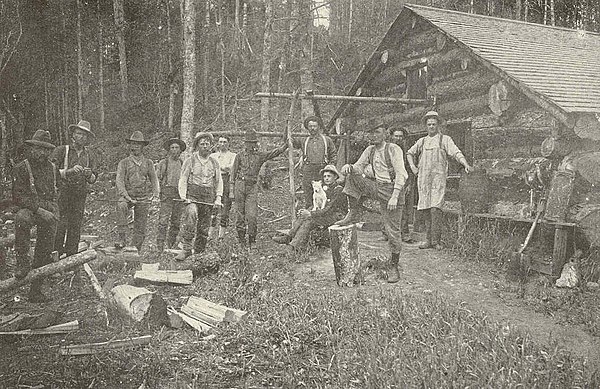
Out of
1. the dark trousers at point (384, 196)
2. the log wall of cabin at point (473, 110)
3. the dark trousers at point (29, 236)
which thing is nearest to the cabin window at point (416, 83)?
the log wall of cabin at point (473, 110)

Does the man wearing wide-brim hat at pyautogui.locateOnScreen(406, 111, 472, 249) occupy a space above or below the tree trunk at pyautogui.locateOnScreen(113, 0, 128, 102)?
below

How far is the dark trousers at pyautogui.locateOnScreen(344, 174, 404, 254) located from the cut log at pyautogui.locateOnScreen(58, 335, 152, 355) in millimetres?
3802

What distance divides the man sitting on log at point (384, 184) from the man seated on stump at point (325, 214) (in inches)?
25.5

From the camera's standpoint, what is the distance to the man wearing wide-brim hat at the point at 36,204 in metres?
6.37

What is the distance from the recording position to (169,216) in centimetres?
1016

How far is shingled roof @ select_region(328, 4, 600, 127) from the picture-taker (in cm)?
785

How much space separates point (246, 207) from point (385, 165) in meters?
2.94

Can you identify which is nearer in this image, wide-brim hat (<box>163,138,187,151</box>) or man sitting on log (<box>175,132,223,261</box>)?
man sitting on log (<box>175,132,223,261</box>)

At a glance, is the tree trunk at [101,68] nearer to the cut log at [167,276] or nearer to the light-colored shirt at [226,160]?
the light-colored shirt at [226,160]

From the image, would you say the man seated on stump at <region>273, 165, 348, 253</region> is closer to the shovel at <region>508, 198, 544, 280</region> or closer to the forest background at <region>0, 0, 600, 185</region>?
the shovel at <region>508, 198, 544, 280</region>

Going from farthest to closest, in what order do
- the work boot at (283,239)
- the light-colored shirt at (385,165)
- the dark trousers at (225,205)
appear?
the dark trousers at (225,205) → the work boot at (283,239) → the light-colored shirt at (385,165)

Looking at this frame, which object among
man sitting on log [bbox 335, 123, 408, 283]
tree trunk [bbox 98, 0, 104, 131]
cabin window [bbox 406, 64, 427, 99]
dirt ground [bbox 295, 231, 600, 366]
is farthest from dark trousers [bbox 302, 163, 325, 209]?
tree trunk [bbox 98, 0, 104, 131]

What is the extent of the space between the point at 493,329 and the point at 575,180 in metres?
3.72

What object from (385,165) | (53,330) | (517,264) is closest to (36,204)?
(53,330)
